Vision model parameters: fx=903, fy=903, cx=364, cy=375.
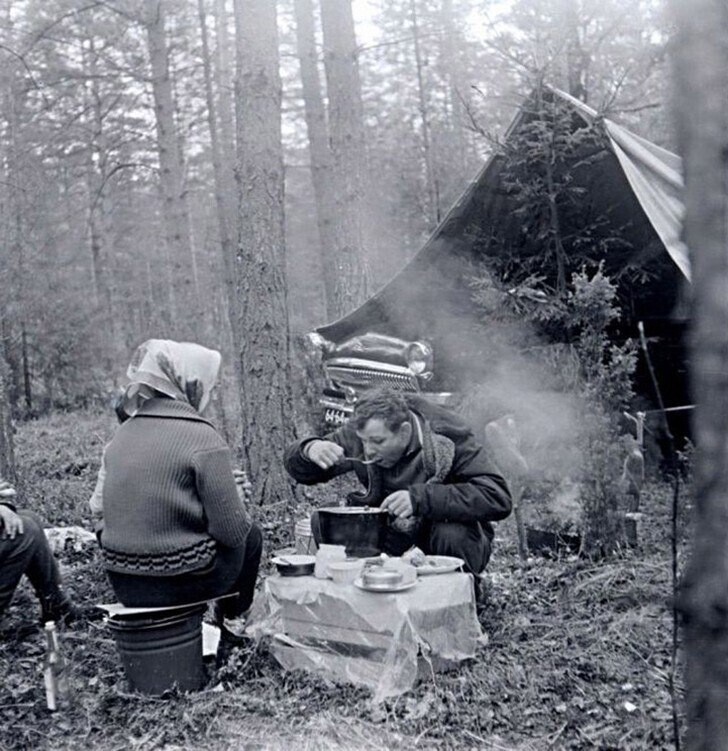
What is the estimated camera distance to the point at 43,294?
16328 millimetres

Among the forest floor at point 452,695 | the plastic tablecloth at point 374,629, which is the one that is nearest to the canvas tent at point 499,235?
the forest floor at point 452,695

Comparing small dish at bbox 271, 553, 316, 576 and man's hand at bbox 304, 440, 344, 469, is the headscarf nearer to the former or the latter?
man's hand at bbox 304, 440, 344, 469

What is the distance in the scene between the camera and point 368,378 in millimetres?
8242

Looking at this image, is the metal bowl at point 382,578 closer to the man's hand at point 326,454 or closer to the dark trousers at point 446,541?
the dark trousers at point 446,541

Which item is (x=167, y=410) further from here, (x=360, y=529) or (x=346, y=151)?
(x=346, y=151)

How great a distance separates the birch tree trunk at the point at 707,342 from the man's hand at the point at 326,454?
3034 millimetres

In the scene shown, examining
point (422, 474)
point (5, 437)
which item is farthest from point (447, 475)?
point (5, 437)

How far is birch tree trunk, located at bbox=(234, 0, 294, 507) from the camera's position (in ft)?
21.9

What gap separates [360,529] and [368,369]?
419 centimetres

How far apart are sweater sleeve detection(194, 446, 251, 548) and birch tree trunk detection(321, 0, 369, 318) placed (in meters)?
6.03

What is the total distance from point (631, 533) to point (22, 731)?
11.9 ft

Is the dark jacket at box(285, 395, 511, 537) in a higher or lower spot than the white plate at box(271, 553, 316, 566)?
higher

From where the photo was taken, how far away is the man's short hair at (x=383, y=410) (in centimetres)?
424

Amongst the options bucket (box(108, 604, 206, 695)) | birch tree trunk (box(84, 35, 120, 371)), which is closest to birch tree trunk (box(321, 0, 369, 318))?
bucket (box(108, 604, 206, 695))
